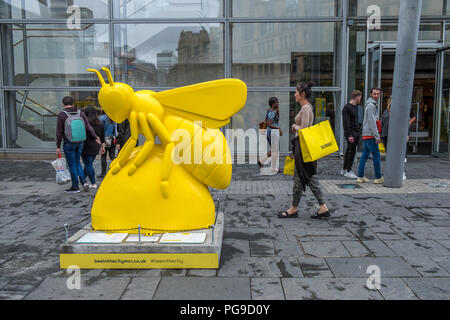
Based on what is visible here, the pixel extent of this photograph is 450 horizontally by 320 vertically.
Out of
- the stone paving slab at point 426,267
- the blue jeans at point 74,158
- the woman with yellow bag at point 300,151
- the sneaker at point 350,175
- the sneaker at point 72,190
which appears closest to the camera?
the stone paving slab at point 426,267

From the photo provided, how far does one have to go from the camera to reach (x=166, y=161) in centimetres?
408

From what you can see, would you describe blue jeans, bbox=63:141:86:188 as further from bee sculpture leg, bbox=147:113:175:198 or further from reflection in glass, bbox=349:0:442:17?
reflection in glass, bbox=349:0:442:17

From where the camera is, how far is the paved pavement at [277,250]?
3.27m

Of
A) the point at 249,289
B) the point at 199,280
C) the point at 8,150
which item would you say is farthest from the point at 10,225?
the point at 8,150

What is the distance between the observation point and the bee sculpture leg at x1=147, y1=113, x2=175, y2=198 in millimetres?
4074

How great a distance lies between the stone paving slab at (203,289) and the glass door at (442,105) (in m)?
10.8

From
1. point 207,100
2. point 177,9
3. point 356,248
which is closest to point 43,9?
point 177,9

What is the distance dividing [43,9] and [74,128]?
692 centimetres

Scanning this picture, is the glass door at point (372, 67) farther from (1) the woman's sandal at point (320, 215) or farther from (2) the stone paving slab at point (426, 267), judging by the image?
(2) the stone paving slab at point (426, 267)

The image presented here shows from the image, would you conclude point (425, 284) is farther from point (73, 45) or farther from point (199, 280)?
point (73, 45)

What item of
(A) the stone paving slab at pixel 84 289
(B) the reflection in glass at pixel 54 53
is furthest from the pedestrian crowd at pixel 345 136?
(B) the reflection in glass at pixel 54 53

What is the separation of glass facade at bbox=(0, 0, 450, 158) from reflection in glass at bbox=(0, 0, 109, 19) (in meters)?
0.03

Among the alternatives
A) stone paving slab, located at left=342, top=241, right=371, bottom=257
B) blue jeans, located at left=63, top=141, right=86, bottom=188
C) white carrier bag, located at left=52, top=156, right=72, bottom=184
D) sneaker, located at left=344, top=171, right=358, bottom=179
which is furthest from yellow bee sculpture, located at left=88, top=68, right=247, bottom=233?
sneaker, located at left=344, top=171, right=358, bottom=179

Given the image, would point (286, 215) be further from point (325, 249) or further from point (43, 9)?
point (43, 9)
